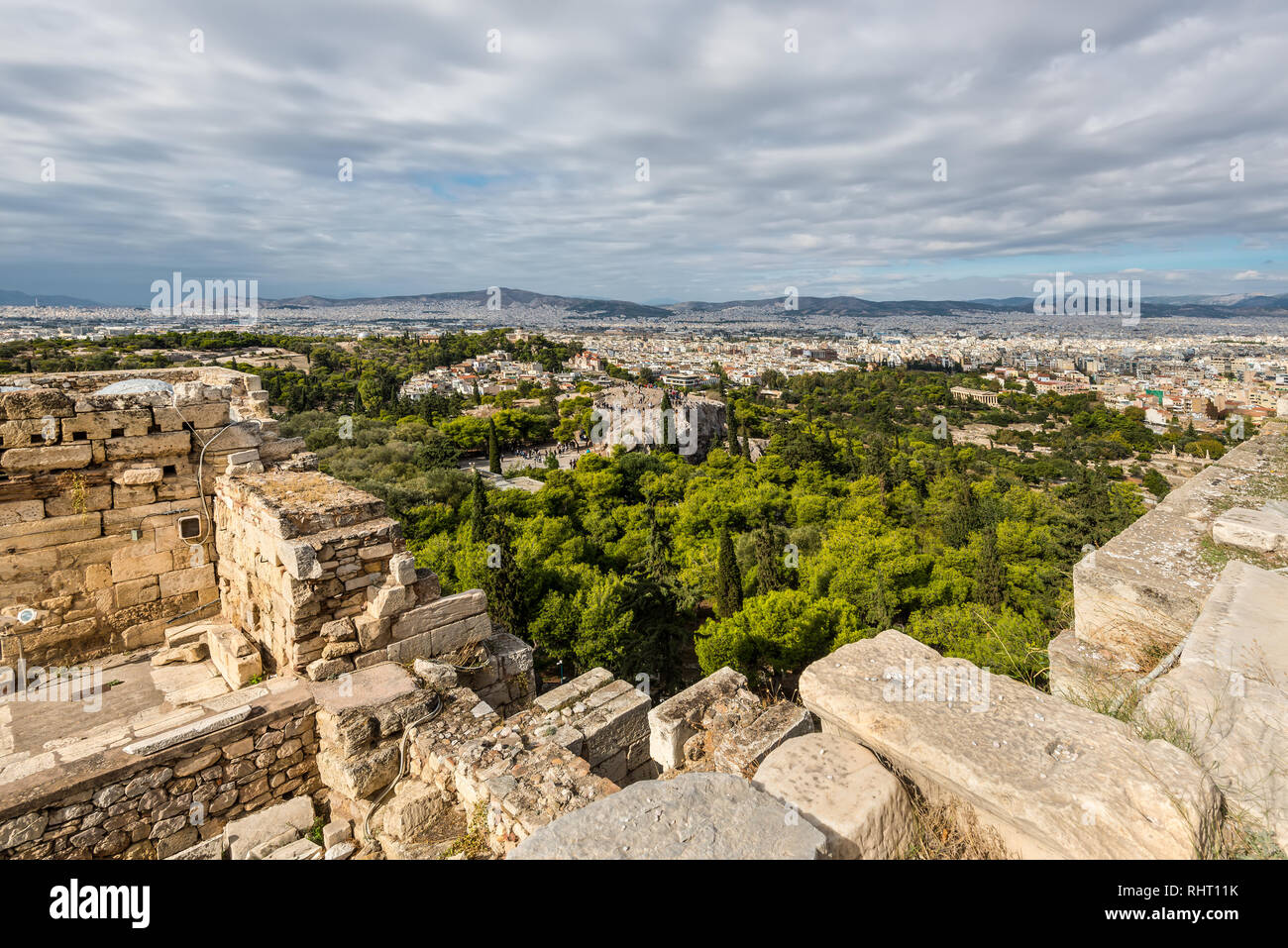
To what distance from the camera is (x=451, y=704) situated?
414 centimetres

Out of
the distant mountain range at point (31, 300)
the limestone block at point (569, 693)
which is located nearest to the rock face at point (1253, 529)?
the limestone block at point (569, 693)

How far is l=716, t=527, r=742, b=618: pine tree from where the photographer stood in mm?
17297

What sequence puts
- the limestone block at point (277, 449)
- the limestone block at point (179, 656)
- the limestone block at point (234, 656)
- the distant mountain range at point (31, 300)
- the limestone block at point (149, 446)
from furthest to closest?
the distant mountain range at point (31, 300)
the limestone block at point (277, 449)
the limestone block at point (149, 446)
the limestone block at point (179, 656)
the limestone block at point (234, 656)

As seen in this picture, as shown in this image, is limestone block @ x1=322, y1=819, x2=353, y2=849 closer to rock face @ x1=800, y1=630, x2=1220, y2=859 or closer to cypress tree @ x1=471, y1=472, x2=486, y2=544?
rock face @ x1=800, y1=630, x2=1220, y2=859

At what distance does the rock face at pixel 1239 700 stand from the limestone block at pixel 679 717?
6.74 feet

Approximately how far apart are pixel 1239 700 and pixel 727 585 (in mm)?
15513

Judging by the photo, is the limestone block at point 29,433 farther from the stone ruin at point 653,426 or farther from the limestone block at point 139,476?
the stone ruin at point 653,426

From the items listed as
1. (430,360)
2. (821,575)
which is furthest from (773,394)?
(821,575)

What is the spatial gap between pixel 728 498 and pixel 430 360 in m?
64.4

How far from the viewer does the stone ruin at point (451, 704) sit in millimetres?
1899

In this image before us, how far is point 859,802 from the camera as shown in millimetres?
2016

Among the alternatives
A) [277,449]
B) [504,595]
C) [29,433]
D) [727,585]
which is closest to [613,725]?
[277,449]

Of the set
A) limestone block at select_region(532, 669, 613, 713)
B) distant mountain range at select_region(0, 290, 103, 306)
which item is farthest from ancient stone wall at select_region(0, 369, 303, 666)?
distant mountain range at select_region(0, 290, 103, 306)

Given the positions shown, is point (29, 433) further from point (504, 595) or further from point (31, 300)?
point (31, 300)
